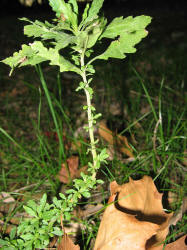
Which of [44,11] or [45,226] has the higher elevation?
[44,11]

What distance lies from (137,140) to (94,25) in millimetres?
996

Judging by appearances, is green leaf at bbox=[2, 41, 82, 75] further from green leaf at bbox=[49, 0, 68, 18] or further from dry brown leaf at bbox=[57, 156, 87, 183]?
dry brown leaf at bbox=[57, 156, 87, 183]

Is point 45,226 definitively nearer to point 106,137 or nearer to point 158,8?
point 106,137

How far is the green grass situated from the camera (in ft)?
4.21

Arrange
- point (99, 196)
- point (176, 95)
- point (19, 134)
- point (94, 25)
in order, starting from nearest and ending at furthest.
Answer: point (94, 25) → point (99, 196) → point (19, 134) → point (176, 95)

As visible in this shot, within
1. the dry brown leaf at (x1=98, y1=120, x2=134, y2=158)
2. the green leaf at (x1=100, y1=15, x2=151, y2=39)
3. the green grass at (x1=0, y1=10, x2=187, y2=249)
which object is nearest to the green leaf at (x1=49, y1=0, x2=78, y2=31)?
the green leaf at (x1=100, y1=15, x2=151, y2=39)

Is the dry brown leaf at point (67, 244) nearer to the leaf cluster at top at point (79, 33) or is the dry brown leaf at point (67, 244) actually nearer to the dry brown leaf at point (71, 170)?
the dry brown leaf at point (71, 170)

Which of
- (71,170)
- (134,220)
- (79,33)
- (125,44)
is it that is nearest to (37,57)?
(79,33)

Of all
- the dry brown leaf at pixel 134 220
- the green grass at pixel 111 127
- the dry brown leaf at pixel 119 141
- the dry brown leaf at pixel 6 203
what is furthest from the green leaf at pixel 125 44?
the dry brown leaf at pixel 6 203

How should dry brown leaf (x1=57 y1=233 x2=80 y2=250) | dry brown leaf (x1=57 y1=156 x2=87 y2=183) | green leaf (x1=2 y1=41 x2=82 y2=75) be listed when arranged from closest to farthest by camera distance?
green leaf (x1=2 y1=41 x2=82 y2=75)
dry brown leaf (x1=57 y1=233 x2=80 y2=250)
dry brown leaf (x1=57 y1=156 x2=87 y2=183)

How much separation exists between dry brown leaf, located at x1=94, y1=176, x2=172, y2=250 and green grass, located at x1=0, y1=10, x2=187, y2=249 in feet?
0.27

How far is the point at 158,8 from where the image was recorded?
17.1 feet

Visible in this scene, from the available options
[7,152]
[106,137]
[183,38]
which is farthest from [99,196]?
[183,38]

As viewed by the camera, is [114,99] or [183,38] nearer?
[114,99]
